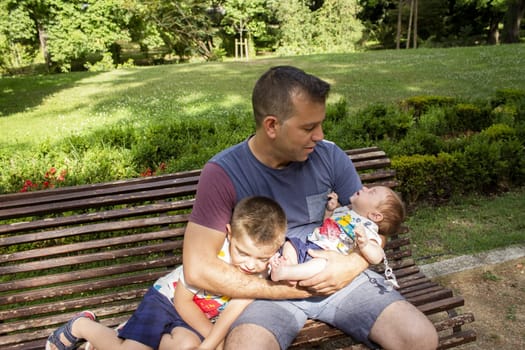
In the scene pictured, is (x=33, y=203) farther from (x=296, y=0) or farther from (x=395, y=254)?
(x=296, y=0)

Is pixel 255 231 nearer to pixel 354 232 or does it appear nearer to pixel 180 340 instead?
pixel 354 232

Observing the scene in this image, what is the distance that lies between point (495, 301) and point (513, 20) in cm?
2639

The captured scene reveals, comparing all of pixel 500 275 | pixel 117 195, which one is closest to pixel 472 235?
pixel 500 275

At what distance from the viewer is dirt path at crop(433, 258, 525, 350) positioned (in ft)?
10.6

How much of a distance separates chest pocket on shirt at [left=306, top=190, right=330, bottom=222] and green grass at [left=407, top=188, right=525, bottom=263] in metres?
1.98

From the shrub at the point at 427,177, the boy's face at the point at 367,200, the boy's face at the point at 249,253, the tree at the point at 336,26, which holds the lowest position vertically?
the shrub at the point at 427,177

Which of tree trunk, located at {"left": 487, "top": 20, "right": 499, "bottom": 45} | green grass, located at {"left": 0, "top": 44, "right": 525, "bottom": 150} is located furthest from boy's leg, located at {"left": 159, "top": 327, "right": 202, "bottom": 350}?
tree trunk, located at {"left": 487, "top": 20, "right": 499, "bottom": 45}

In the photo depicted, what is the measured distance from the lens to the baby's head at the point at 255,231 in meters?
Result: 2.16

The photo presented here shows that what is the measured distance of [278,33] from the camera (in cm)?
2870

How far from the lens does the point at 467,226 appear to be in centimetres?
473

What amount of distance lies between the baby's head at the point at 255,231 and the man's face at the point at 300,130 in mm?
303

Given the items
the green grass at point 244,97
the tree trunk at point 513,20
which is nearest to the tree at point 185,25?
the green grass at point 244,97

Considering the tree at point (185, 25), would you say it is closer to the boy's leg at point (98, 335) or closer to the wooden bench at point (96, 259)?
the wooden bench at point (96, 259)

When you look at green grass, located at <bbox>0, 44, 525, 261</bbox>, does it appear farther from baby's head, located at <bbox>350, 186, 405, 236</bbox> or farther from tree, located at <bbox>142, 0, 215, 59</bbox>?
tree, located at <bbox>142, 0, 215, 59</bbox>
